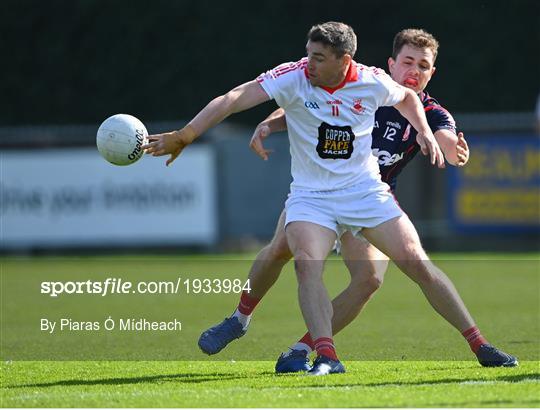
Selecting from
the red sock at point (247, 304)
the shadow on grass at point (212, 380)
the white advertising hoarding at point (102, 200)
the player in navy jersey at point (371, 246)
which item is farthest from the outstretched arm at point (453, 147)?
the white advertising hoarding at point (102, 200)

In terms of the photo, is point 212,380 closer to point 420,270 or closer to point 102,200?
point 420,270

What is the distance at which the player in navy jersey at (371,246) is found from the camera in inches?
299

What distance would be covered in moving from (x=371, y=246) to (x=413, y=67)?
1.21 meters

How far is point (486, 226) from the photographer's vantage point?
19578 millimetres

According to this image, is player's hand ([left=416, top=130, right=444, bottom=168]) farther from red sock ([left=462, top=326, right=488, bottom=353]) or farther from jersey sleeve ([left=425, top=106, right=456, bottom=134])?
red sock ([left=462, top=326, right=488, bottom=353])

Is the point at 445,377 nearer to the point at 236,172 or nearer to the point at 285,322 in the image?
the point at 285,322

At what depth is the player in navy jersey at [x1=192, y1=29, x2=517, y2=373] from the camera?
7582 mm

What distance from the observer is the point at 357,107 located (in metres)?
7.16

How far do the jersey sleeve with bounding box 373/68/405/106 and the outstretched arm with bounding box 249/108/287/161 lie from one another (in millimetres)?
618

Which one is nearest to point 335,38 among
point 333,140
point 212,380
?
point 333,140

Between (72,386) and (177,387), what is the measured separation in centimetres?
63

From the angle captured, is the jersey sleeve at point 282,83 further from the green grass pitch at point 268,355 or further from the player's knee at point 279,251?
the green grass pitch at point 268,355

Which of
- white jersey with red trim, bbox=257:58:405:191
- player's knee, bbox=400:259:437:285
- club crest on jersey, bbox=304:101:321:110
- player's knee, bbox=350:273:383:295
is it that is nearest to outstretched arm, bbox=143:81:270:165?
white jersey with red trim, bbox=257:58:405:191

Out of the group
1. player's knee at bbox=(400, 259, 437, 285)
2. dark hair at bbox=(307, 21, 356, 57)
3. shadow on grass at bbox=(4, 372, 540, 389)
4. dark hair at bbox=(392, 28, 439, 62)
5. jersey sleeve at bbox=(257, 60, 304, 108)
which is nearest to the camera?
shadow on grass at bbox=(4, 372, 540, 389)
